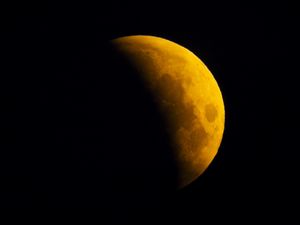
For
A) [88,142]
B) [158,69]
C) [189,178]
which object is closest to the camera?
[88,142]

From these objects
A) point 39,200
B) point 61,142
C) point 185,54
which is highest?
point 185,54

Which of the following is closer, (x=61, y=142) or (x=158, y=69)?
(x=61, y=142)

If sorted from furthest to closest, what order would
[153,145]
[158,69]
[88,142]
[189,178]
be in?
1. [189,178]
2. [158,69]
3. [153,145]
4. [88,142]

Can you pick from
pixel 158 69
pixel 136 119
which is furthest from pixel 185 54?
pixel 136 119

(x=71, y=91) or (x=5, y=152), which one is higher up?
(x=71, y=91)

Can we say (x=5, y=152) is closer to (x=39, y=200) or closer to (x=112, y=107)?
(x=39, y=200)

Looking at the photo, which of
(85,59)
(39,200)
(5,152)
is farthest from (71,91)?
(39,200)
